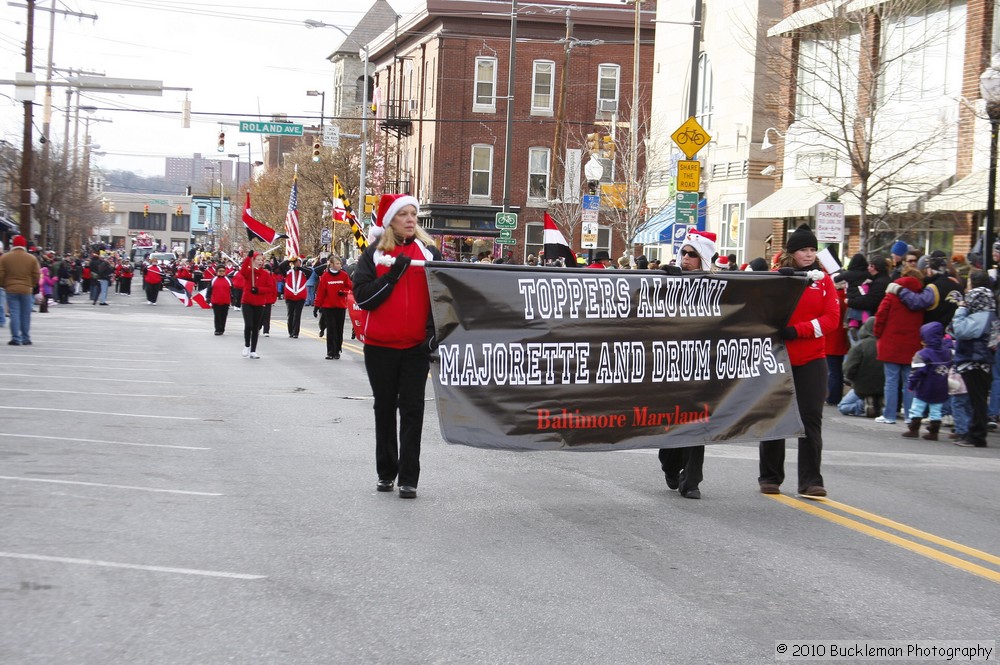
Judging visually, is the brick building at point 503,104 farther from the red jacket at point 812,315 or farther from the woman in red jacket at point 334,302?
the red jacket at point 812,315

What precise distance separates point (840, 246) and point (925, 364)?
1653 cm

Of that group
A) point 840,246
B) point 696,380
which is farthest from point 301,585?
point 840,246

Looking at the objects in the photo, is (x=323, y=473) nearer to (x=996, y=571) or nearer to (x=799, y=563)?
(x=799, y=563)

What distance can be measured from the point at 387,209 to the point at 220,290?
19343mm

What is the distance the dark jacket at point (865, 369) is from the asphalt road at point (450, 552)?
3040 millimetres

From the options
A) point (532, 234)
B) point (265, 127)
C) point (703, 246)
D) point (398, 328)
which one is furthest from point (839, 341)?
point (532, 234)

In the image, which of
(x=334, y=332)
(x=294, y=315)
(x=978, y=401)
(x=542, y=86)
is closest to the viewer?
(x=978, y=401)

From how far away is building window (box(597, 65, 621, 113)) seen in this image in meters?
57.0

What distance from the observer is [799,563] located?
22.5 ft

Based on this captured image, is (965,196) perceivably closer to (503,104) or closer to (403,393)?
(403,393)

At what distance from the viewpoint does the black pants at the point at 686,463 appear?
345 inches

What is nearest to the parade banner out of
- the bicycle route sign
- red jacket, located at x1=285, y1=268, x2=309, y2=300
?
the bicycle route sign

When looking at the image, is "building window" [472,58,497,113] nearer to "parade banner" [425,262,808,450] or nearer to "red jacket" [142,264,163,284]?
"red jacket" [142,264,163,284]

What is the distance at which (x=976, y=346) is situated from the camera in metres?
13.0
